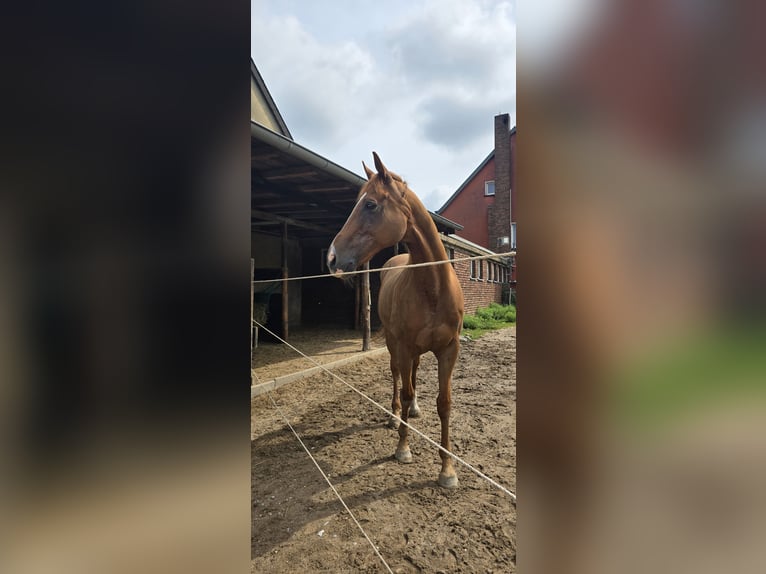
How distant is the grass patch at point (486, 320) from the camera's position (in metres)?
10.7

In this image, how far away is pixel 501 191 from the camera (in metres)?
17.0

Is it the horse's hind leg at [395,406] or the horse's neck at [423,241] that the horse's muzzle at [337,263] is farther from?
the horse's hind leg at [395,406]

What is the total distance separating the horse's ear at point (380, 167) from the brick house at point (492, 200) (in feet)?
47.3

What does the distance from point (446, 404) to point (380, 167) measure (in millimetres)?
1700

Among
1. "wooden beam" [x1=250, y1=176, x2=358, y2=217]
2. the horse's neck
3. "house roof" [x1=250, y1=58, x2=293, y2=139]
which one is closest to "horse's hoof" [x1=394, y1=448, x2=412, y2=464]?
the horse's neck

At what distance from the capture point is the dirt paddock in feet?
6.17

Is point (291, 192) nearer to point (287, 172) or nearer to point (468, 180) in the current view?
point (287, 172)

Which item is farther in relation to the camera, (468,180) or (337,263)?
(468,180)
